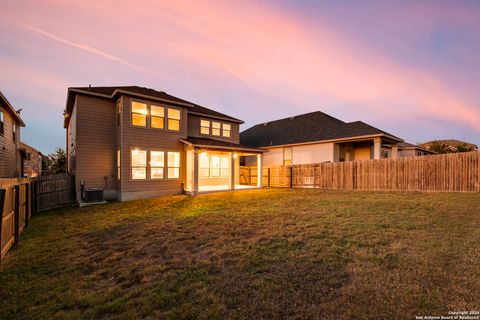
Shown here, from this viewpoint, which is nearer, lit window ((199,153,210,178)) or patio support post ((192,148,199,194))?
patio support post ((192,148,199,194))

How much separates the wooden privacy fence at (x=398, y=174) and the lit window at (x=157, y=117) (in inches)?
413

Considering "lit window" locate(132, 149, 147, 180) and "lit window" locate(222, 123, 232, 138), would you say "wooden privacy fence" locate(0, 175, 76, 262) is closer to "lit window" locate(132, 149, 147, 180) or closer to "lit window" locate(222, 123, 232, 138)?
"lit window" locate(132, 149, 147, 180)

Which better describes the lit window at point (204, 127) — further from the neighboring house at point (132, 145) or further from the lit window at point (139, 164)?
the lit window at point (139, 164)

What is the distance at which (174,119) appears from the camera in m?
14.8

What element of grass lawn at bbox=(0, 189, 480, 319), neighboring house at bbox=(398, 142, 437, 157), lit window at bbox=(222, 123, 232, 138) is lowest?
grass lawn at bbox=(0, 189, 480, 319)

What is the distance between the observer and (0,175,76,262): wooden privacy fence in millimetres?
5469

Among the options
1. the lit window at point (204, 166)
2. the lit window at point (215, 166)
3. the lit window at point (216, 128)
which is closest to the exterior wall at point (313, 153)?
the lit window at point (215, 166)

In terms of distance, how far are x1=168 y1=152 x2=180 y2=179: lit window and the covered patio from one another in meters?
0.63

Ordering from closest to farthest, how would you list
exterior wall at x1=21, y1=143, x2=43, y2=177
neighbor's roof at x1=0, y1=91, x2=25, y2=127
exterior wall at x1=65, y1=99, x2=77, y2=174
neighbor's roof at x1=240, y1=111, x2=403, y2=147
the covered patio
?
neighbor's roof at x1=0, y1=91, x2=25, y2=127 → exterior wall at x1=65, y1=99, x2=77, y2=174 → the covered patio → neighbor's roof at x1=240, y1=111, x2=403, y2=147 → exterior wall at x1=21, y1=143, x2=43, y2=177

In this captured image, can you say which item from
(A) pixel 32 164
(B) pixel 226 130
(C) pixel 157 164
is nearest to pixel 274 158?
(B) pixel 226 130

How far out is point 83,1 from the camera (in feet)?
36.9

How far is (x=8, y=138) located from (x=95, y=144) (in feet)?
22.4

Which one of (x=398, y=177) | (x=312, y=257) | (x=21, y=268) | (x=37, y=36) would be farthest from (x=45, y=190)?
(x=398, y=177)

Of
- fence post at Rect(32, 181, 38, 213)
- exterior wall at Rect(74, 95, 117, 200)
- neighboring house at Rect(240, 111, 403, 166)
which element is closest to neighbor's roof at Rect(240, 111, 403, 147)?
neighboring house at Rect(240, 111, 403, 166)
